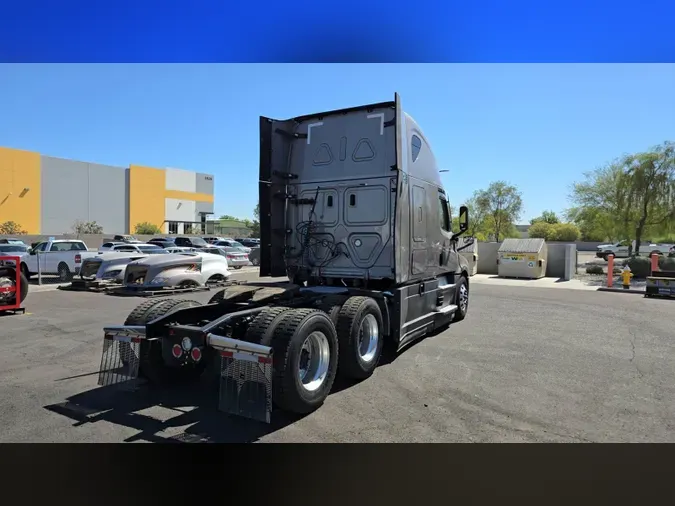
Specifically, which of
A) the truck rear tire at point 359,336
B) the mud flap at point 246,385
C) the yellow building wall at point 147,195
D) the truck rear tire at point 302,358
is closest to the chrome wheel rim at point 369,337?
the truck rear tire at point 359,336

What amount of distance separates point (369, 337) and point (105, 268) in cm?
1278

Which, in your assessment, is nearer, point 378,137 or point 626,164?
point 378,137

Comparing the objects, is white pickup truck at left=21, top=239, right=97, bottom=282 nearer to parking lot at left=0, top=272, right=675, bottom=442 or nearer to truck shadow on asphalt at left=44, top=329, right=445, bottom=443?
parking lot at left=0, top=272, right=675, bottom=442

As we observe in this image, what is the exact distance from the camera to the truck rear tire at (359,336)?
5.73 meters

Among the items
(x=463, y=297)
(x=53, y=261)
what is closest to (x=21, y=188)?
(x=53, y=261)

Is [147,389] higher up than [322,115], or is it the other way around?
[322,115]

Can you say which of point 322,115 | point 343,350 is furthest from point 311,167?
point 343,350

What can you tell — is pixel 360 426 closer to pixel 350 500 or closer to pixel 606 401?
pixel 350 500

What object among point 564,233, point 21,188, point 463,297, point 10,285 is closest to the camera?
point 463,297

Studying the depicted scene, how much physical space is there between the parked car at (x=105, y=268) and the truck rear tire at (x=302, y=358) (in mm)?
12767

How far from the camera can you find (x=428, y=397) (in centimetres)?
538

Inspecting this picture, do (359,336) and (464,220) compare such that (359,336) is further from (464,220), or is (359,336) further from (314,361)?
(464,220)

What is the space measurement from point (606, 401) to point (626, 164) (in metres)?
23.9

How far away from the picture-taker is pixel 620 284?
1911 centimetres
